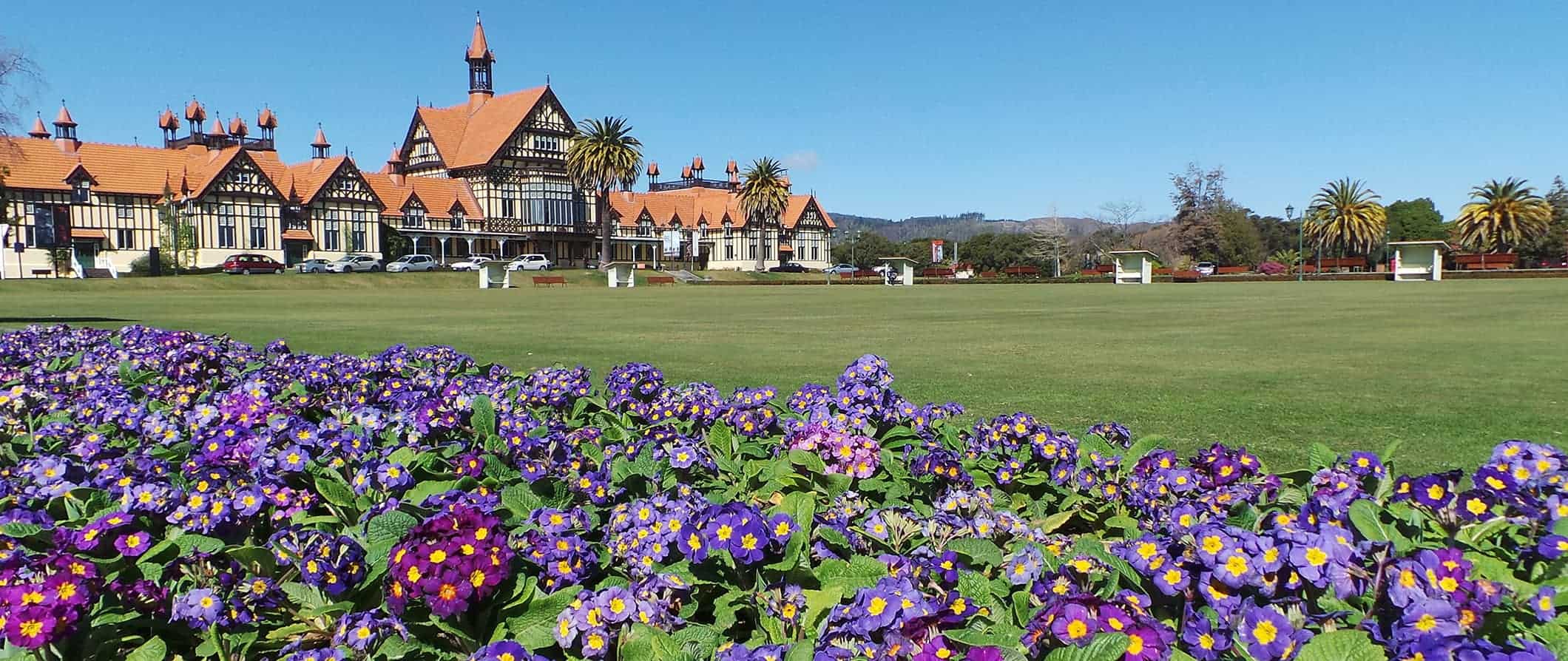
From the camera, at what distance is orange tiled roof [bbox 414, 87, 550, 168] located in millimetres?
61375

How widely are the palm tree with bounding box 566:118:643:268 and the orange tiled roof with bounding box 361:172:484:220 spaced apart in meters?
7.58

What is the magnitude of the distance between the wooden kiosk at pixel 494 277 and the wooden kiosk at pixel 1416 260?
3918 centimetres

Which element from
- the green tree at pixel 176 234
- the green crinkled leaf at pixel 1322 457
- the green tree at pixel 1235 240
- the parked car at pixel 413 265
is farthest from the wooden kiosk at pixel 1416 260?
the green tree at pixel 176 234

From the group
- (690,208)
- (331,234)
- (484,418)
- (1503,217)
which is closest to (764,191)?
(690,208)

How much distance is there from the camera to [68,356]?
586cm

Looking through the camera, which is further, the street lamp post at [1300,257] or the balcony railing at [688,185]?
the balcony railing at [688,185]

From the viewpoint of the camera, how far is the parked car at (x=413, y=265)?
167 feet

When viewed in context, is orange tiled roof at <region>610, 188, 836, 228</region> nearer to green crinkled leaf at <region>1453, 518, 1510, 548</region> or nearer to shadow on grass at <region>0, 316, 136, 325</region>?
shadow on grass at <region>0, 316, 136, 325</region>

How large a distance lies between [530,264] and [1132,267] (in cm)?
3292

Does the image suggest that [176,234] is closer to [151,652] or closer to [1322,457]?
[151,652]

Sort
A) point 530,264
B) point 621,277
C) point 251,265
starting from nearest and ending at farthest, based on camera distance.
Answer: point 251,265 < point 621,277 < point 530,264

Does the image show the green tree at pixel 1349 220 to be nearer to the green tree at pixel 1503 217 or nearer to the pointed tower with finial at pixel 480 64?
the green tree at pixel 1503 217

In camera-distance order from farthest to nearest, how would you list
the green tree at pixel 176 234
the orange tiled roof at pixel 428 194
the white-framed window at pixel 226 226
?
the orange tiled roof at pixel 428 194 < the white-framed window at pixel 226 226 < the green tree at pixel 176 234

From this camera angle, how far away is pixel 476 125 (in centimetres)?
6462
